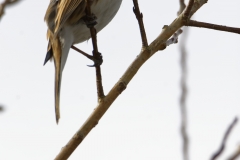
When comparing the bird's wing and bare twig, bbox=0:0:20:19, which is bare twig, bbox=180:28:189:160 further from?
the bird's wing

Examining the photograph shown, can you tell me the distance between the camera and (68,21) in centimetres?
484

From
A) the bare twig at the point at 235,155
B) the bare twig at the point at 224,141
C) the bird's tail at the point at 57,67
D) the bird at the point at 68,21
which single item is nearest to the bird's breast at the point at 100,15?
the bird at the point at 68,21

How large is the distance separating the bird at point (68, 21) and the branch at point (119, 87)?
1527 millimetres

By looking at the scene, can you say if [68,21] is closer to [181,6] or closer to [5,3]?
[181,6]

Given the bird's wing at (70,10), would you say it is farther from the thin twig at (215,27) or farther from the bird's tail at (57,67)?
the thin twig at (215,27)

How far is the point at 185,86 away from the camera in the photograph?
2428 millimetres

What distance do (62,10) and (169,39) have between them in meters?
1.67

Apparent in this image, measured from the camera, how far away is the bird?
468 centimetres

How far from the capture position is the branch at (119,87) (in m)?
2.73

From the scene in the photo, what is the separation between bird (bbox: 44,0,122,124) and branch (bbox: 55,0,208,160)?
1527 millimetres

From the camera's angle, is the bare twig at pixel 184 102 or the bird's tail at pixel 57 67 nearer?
the bare twig at pixel 184 102

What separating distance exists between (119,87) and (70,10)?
6.21 feet

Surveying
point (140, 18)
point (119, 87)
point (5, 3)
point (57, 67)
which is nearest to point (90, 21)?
point (140, 18)

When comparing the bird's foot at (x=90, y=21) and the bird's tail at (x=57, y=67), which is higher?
the bird's foot at (x=90, y=21)
